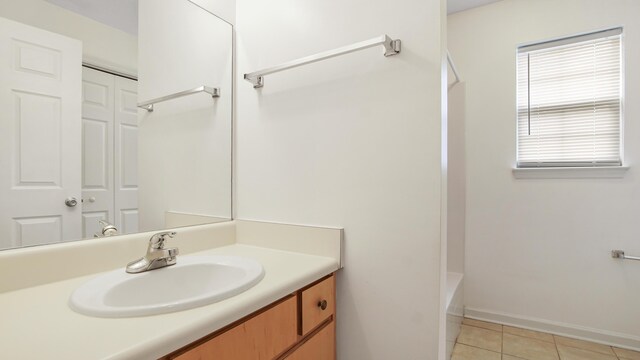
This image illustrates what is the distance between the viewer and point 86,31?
0.96m

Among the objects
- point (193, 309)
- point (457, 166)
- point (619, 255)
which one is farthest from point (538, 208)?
point (193, 309)

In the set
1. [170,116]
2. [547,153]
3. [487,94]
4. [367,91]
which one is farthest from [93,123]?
[547,153]

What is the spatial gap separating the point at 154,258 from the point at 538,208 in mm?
2362

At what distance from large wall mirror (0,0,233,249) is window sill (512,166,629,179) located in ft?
6.62

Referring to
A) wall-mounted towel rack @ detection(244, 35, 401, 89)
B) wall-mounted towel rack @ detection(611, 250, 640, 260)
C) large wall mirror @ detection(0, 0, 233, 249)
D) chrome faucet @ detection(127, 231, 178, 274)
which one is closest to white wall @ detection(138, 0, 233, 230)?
large wall mirror @ detection(0, 0, 233, 249)

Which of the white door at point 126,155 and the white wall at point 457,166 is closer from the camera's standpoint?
the white door at point 126,155

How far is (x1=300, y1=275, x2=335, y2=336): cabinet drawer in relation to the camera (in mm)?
930

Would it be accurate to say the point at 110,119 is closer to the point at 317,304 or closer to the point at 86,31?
the point at 86,31

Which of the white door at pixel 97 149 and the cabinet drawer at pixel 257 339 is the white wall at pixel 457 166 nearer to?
the cabinet drawer at pixel 257 339

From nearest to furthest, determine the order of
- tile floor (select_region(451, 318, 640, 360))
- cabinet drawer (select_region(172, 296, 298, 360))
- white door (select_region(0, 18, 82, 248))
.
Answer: cabinet drawer (select_region(172, 296, 298, 360)), white door (select_region(0, 18, 82, 248)), tile floor (select_region(451, 318, 640, 360))

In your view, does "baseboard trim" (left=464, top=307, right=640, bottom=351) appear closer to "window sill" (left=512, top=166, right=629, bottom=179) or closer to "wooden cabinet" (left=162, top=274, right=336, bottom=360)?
"window sill" (left=512, top=166, right=629, bottom=179)

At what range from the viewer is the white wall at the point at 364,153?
0.97m

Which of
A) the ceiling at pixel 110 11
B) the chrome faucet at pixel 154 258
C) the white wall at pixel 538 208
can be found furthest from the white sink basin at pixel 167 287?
the white wall at pixel 538 208

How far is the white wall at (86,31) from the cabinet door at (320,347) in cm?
113
